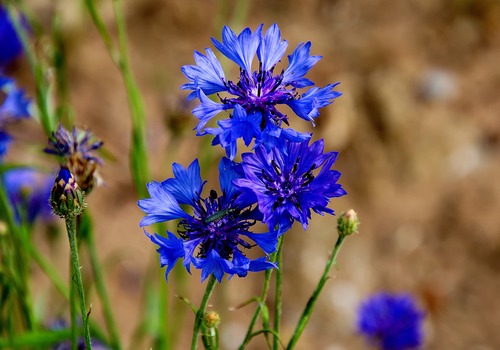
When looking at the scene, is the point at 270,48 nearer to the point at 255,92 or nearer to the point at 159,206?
the point at 255,92

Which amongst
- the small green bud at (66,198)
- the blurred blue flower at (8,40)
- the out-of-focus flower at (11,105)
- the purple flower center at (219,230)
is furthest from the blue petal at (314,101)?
the blurred blue flower at (8,40)

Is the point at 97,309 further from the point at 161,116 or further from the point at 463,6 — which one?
the point at 463,6

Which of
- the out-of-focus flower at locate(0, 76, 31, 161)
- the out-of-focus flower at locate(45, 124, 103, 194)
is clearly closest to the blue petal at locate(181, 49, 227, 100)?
the out-of-focus flower at locate(45, 124, 103, 194)

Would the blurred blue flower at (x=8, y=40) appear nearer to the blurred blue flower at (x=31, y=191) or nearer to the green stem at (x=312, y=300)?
the blurred blue flower at (x=31, y=191)

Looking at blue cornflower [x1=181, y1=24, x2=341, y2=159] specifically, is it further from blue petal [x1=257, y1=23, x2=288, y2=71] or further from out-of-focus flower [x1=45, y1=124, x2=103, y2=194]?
out-of-focus flower [x1=45, y1=124, x2=103, y2=194]

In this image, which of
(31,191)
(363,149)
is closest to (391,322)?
(31,191)
